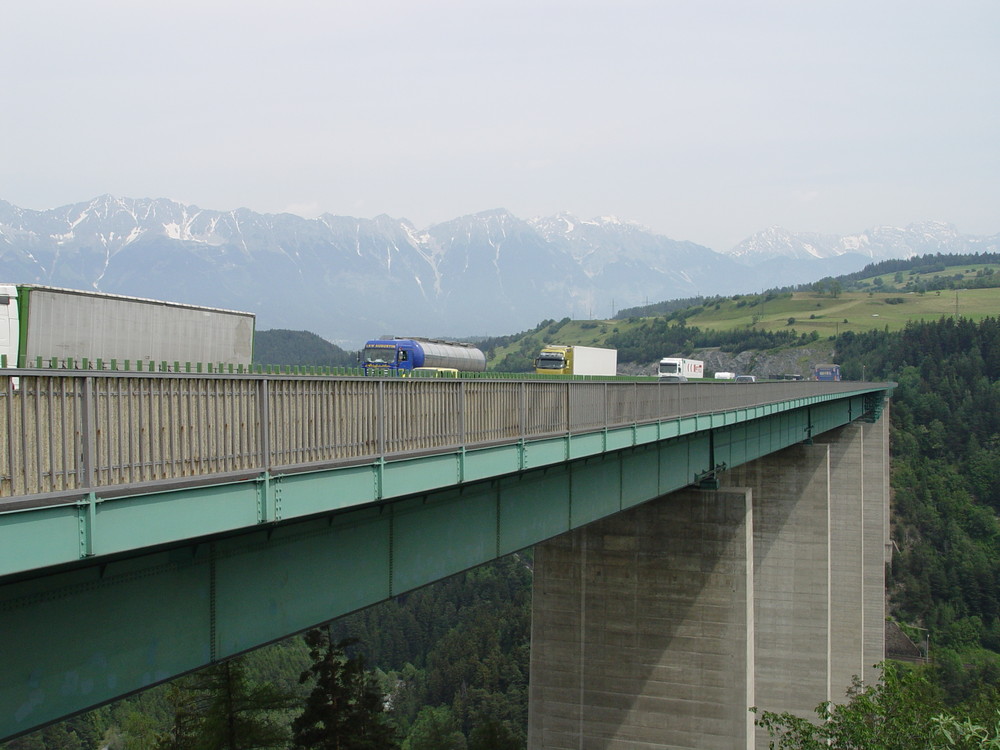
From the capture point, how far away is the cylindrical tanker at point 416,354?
129ft

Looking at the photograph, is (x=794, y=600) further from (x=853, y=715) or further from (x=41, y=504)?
(x=41, y=504)

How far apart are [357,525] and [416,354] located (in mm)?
29098

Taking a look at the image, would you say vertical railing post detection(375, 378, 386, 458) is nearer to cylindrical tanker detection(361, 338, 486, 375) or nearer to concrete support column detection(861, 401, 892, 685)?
cylindrical tanker detection(361, 338, 486, 375)

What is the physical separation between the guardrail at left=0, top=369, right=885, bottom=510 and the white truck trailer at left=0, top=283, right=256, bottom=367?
3.08 m

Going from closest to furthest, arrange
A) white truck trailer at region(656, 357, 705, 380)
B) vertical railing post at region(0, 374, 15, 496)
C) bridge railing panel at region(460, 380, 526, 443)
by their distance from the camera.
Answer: vertical railing post at region(0, 374, 15, 496)
bridge railing panel at region(460, 380, 526, 443)
white truck trailer at region(656, 357, 705, 380)

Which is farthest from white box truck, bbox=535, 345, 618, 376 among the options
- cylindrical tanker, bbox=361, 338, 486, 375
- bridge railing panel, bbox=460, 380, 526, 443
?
bridge railing panel, bbox=460, 380, 526, 443

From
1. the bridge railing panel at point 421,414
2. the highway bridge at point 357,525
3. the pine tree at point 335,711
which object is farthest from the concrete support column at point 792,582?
the bridge railing panel at point 421,414

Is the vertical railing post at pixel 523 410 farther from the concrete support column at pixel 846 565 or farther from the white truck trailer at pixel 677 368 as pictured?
the white truck trailer at pixel 677 368

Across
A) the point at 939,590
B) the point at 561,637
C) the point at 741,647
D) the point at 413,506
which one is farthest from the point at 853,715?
the point at 939,590

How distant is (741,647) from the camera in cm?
2595

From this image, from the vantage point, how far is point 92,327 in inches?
557

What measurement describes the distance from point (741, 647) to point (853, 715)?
17.8 feet

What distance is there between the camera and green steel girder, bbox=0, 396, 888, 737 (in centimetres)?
712

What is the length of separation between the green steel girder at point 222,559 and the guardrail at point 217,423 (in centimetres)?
29
